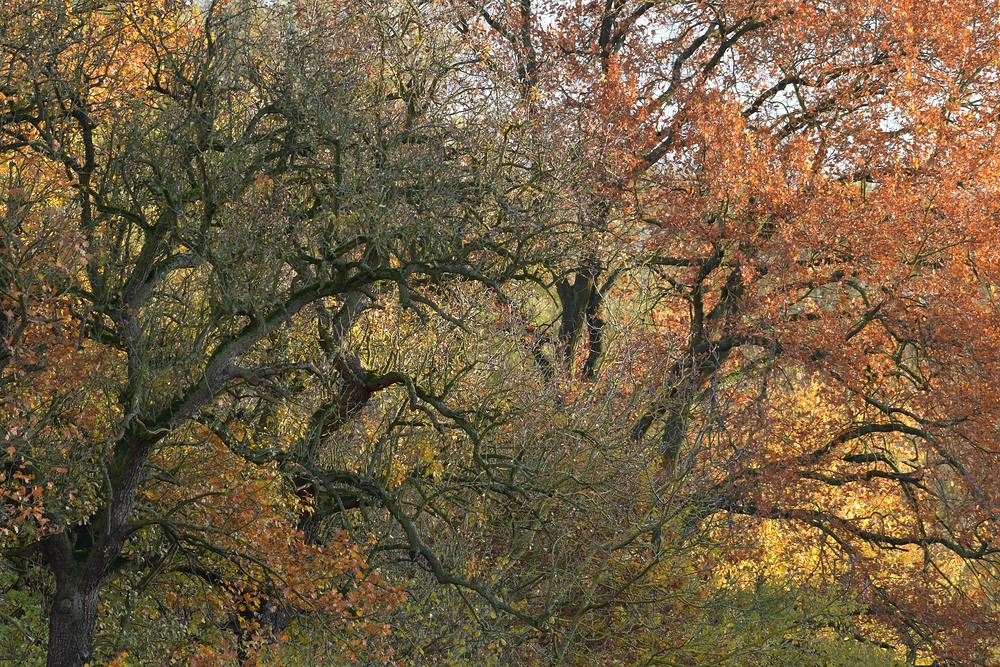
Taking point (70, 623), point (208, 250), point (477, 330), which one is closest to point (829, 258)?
point (477, 330)

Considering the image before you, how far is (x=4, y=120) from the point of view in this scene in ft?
41.0

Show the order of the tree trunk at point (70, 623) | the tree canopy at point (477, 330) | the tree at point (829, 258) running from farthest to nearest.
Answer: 1. the tree at point (829, 258)
2. the tree trunk at point (70, 623)
3. the tree canopy at point (477, 330)

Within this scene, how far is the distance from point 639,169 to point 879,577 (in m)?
8.81

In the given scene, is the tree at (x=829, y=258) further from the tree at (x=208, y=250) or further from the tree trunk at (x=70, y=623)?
the tree trunk at (x=70, y=623)

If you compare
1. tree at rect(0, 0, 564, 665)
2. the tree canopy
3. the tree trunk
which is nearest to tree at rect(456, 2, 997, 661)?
the tree canopy

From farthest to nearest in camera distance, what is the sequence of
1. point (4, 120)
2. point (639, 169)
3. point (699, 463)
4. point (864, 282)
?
1. point (639, 169)
2. point (864, 282)
3. point (699, 463)
4. point (4, 120)

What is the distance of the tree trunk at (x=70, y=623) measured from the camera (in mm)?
12734

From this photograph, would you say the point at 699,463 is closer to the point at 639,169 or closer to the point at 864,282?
the point at 864,282

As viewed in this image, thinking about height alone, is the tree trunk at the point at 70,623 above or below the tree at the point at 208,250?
below

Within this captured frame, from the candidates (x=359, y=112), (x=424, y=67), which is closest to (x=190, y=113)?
(x=359, y=112)

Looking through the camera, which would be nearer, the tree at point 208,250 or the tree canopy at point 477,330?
the tree at point 208,250

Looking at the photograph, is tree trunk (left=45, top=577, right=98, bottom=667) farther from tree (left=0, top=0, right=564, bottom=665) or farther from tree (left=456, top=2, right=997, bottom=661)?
tree (left=456, top=2, right=997, bottom=661)

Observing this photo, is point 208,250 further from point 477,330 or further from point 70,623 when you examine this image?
point 70,623

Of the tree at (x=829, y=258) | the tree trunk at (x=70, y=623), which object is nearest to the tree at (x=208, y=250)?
the tree trunk at (x=70, y=623)
